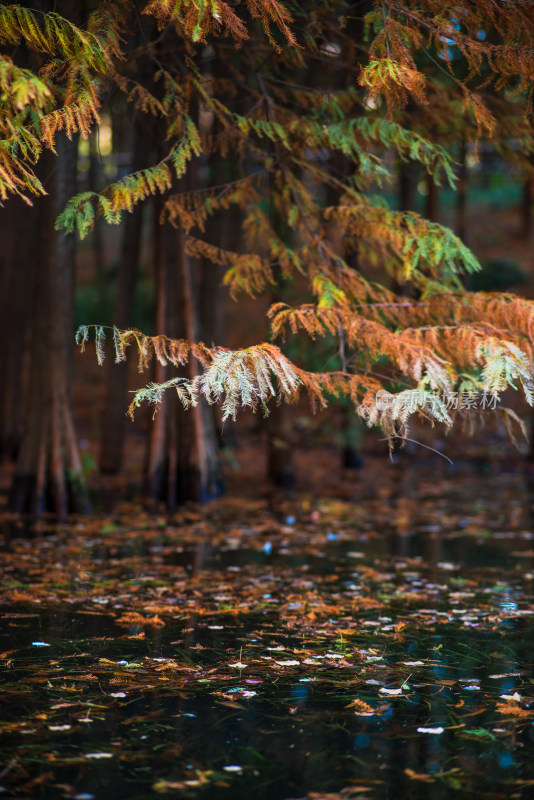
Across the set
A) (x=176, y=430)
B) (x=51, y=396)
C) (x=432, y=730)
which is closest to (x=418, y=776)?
(x=432, y=730)

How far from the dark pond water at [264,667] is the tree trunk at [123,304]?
5.11 metres

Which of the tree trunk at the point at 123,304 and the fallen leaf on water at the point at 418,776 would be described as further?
the tree trunk at the point at 123,304

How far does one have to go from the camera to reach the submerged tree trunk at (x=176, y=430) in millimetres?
12898

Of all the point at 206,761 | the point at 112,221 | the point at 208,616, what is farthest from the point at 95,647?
the point at 112,221

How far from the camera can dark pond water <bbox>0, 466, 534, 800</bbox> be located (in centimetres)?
401

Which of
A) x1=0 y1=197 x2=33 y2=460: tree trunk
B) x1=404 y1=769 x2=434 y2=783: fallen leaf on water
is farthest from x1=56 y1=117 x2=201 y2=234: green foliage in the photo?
x1=0 y1=197 x2=33 y2=460: tree trunk

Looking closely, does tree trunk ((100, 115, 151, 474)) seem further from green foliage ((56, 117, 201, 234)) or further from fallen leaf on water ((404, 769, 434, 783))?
fallen leaf on water ((404, 769, 434, 783))

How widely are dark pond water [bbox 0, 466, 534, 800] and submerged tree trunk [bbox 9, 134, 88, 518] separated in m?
1.06

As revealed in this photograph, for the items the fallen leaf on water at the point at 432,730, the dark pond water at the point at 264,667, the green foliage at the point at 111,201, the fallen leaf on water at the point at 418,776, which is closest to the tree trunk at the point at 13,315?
the dark pond water at the point at 264,667

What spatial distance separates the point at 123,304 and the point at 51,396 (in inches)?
151

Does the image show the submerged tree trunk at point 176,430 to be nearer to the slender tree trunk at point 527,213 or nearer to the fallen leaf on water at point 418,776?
the fallen leaf on water at point 418,776

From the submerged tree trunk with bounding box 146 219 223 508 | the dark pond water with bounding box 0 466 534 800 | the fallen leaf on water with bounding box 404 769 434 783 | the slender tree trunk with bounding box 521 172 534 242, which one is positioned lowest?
the fallen leaf on water with bounding box 404 769 434 783

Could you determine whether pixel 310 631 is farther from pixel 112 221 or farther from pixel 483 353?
pixel 112 221

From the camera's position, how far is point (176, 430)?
13328mm
